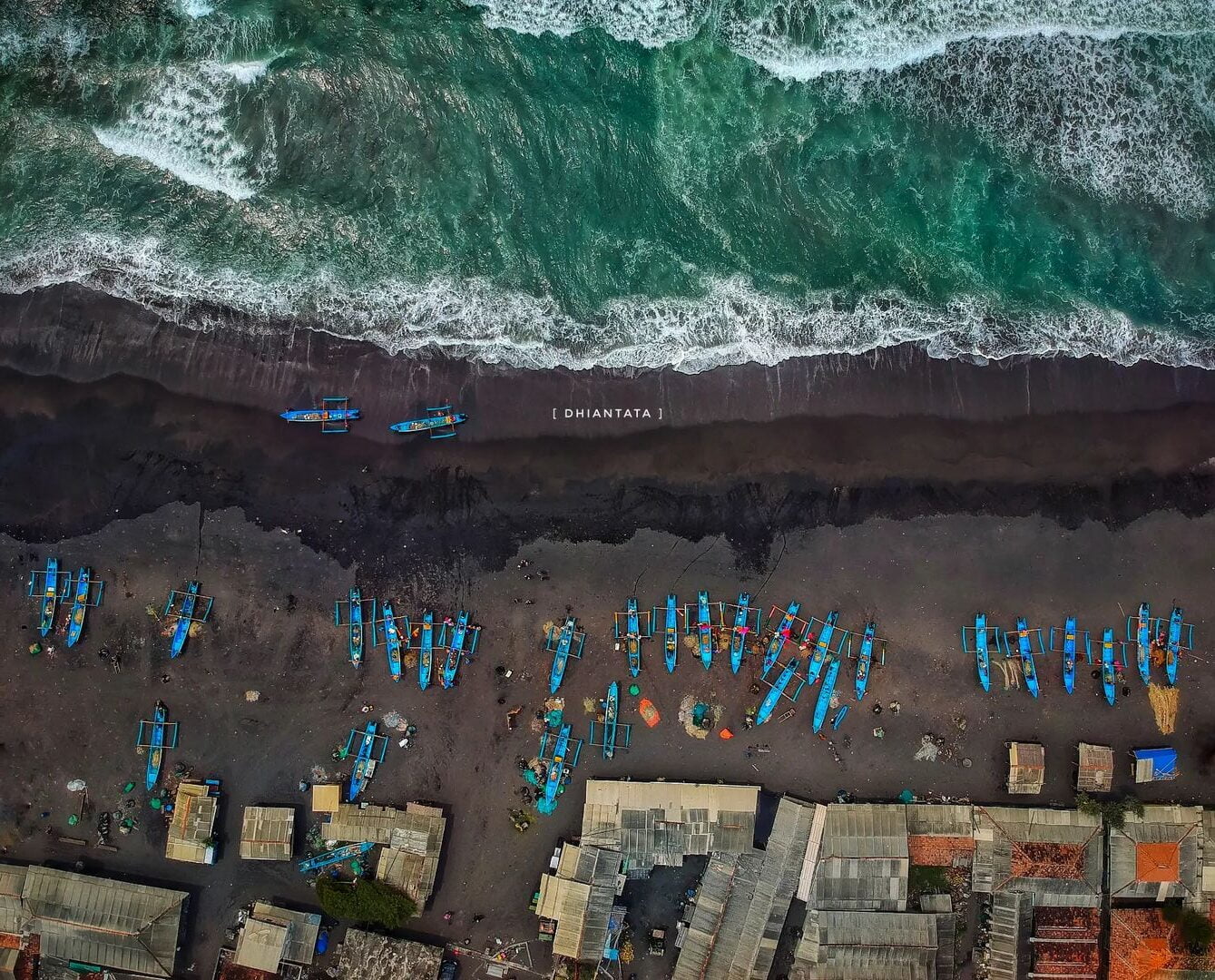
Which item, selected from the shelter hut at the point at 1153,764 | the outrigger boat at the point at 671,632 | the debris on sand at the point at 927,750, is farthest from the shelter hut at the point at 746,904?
the shelter hut at the point at 1153,764

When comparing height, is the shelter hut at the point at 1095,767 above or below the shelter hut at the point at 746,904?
above

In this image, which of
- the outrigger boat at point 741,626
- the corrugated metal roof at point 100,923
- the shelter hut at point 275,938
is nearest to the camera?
the corrugated metal roof at point 100,923

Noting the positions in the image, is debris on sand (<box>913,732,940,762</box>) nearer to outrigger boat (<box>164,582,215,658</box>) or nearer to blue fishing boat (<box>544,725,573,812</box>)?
blue fishing boat (<box>544,725,573,812</box>)

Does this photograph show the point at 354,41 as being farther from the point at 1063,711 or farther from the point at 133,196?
the point at 1063,711

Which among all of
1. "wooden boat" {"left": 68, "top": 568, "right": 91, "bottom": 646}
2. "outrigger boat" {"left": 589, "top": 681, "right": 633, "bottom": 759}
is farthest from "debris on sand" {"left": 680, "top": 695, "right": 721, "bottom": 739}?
"wooden boat" {"left": 68, "top": 568, "right": 91, "bottom": 646}

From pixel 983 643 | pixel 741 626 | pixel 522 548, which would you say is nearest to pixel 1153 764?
pixel 983 643

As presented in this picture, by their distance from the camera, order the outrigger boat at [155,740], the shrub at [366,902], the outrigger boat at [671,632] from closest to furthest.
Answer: the shrub at [366,902] < the outrigger boat at [155,740] < the outrigger boat at [671,632]

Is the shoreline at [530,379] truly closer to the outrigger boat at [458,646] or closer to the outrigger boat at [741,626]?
the outrigger boat at [741,626]
